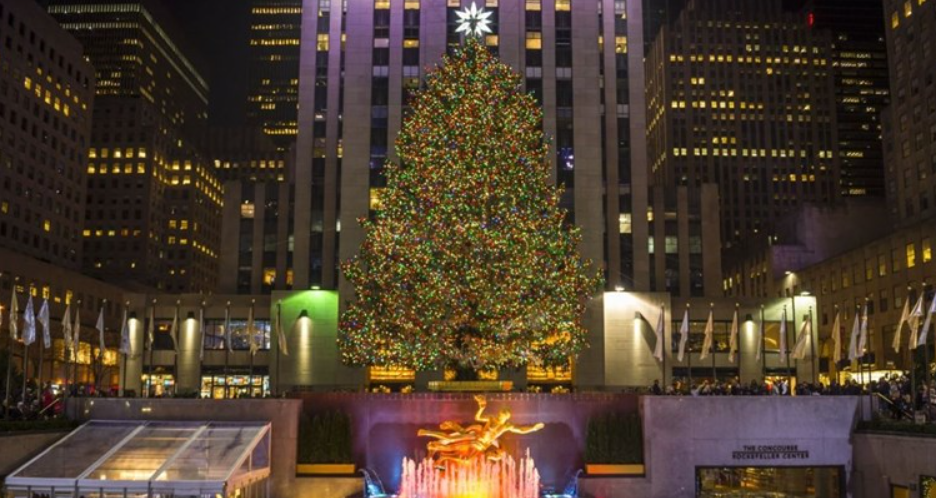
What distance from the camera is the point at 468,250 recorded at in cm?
4866

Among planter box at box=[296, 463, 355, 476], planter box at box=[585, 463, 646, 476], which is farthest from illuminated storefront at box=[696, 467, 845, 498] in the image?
planter box at box=[296, 463, 355, 476]

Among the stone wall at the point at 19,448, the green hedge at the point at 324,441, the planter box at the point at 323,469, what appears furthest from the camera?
the green hedge at the point at 324,441

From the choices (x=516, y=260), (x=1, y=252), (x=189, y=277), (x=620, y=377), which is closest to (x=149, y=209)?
(x=189, y=277)

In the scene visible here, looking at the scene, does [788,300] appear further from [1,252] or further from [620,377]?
[1,252]

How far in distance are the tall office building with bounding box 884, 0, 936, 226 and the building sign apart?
81.2 m

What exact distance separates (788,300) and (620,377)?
1561 centimetres

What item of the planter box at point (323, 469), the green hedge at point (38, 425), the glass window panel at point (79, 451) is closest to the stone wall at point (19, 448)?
the green hedge at point (38, 425)

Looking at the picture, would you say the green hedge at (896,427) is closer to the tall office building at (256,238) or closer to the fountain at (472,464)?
the fountain at (472,464)

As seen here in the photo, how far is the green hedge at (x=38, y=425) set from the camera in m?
36.7

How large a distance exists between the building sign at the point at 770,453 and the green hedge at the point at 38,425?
28.1 meters

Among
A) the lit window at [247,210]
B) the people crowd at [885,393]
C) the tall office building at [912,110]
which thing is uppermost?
the tall office building at [912,110]

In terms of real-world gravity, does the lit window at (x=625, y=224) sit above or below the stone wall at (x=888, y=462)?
above

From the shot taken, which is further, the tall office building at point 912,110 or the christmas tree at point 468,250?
the tall office building at point 912,110

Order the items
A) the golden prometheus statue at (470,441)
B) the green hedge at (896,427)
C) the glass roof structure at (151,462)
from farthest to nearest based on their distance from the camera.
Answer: the golden prometheus statue at (470,441), the green hedge at (896,427), the glass roof structure at (151,462)
